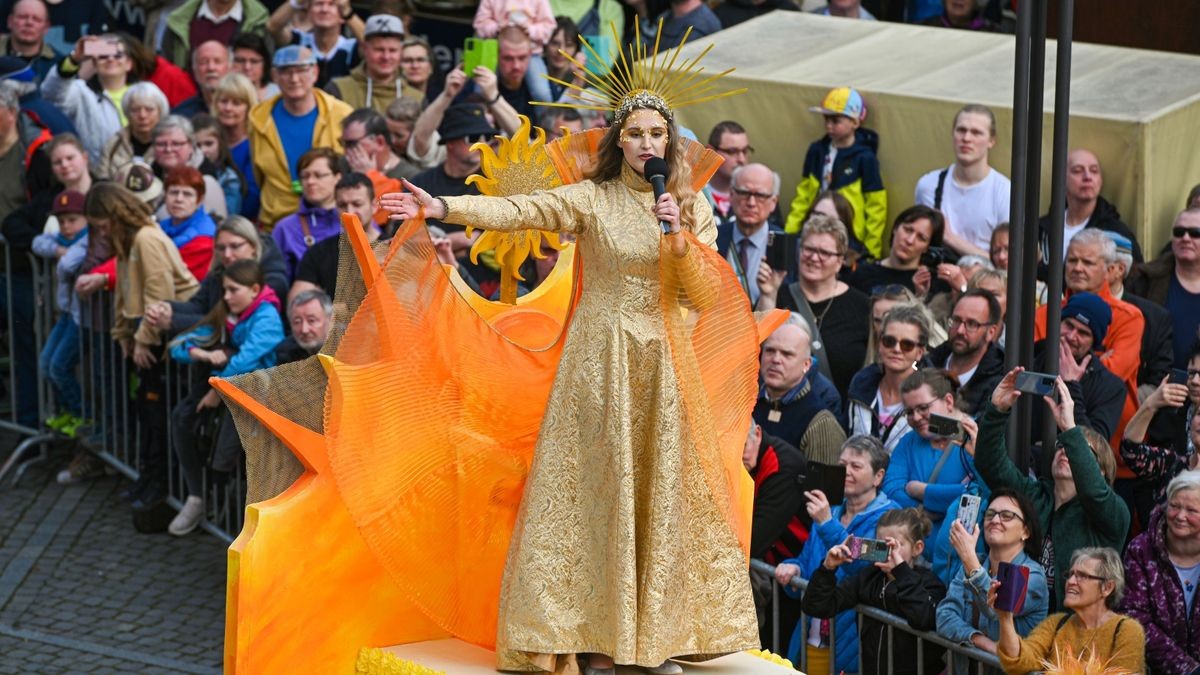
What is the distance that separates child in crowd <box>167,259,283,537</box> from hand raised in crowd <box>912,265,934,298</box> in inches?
121

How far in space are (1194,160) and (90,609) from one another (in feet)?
19.5

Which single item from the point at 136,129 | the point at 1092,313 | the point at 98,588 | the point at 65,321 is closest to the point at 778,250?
the point at 1092,313

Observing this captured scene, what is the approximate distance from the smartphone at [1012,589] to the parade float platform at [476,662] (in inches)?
30.7

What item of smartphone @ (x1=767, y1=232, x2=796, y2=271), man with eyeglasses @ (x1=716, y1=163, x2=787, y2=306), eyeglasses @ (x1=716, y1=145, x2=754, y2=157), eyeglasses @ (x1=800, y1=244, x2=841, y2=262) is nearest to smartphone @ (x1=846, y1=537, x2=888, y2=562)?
smartphone @ (x1=767, y1=232, x2=796, y2=271)

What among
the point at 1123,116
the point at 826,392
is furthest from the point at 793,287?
the point at 1123,116

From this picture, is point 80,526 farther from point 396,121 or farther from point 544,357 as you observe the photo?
point 544,357

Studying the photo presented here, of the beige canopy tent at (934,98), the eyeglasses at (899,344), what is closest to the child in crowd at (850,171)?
the beige canopy tent at (934,98)

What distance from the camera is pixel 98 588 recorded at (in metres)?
10.7

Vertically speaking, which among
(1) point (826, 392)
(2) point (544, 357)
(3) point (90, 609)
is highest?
(2) point (544, 357)

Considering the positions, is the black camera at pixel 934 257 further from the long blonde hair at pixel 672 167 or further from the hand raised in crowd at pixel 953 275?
the long blonde hair at pixel 672 167

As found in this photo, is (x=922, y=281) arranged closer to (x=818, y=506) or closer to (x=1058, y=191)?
(x=1058, y=191)

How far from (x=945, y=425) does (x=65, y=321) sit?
239 inches

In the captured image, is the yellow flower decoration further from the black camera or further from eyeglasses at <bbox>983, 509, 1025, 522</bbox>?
the black camera

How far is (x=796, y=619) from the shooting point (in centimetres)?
858
